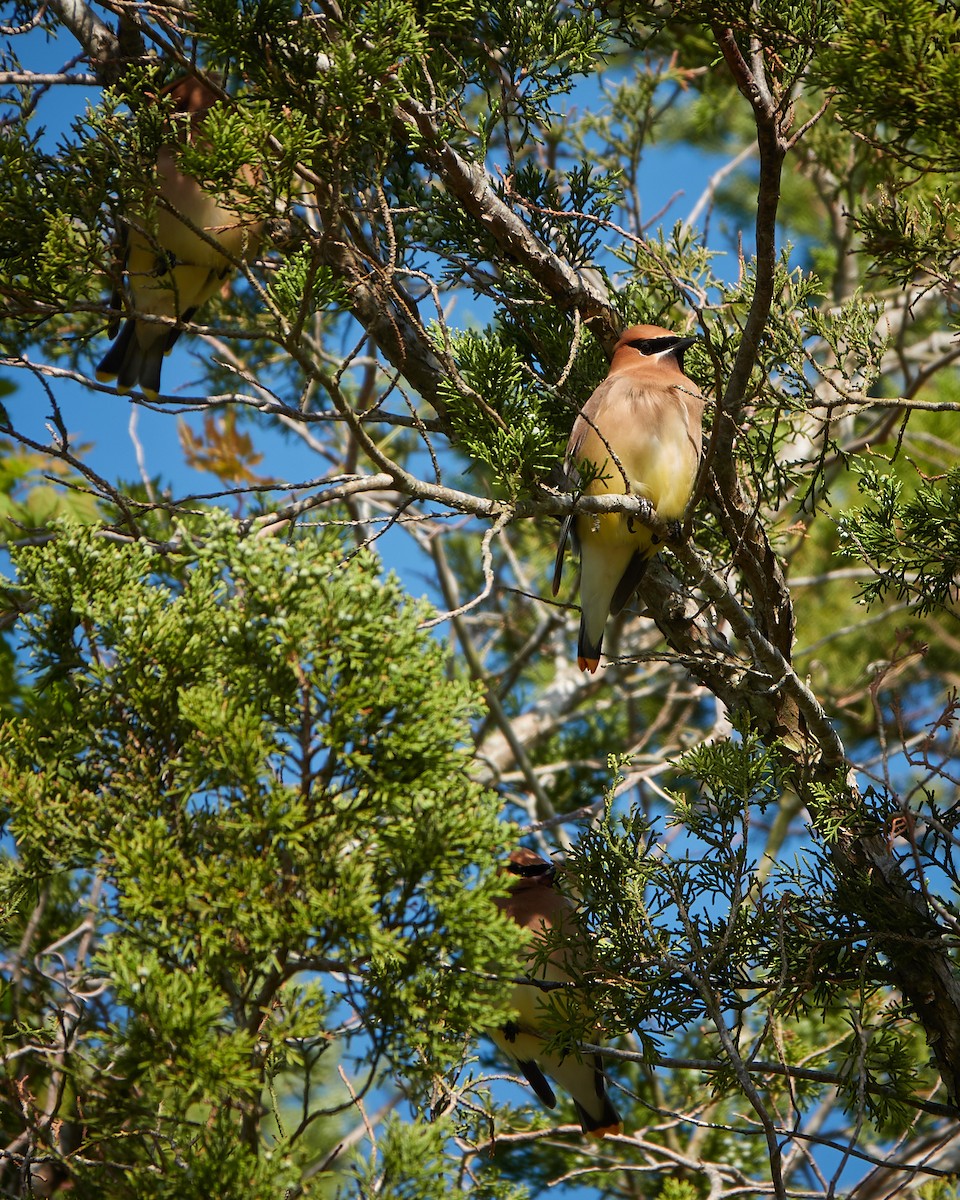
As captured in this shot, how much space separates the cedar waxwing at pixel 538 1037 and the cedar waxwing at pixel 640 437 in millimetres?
957

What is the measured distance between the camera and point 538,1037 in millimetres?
3902

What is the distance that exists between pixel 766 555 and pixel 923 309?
431 centimetres

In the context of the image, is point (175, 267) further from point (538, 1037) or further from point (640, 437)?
point (538, 1037)

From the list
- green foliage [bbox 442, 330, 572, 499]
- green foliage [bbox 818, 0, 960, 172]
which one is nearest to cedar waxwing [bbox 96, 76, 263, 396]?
green foliage [bbox 442, 330, 572, 499]

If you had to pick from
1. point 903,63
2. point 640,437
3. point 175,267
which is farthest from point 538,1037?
point 903,63

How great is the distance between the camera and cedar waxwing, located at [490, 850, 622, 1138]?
4.00 metres

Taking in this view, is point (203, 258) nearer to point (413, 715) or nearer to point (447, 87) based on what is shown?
point (447, 87)

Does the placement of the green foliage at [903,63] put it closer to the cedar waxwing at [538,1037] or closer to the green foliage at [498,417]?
the green foliage at [498,417]

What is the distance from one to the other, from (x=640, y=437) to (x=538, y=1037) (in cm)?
188

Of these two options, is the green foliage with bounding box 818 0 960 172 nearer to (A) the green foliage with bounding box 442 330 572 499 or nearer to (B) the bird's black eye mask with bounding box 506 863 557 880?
(A) the green foliage with bounding box 442 330 572 499

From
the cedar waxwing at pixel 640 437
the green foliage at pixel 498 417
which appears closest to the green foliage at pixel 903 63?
the green foliage at pixel 498 417

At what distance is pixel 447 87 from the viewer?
11.3 ft

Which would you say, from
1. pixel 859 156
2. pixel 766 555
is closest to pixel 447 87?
pixel 766 555

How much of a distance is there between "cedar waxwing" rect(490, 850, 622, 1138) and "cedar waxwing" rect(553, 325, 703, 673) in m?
0.96
